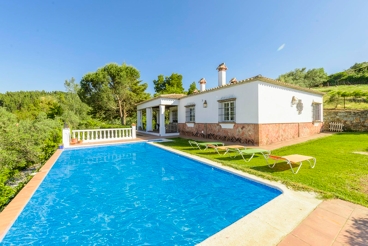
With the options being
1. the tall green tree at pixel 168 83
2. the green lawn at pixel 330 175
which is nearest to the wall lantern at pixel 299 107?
the green lawn at pixel 330 175

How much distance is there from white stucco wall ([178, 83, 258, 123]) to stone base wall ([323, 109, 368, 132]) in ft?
42.5

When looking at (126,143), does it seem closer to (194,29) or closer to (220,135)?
(220,135)

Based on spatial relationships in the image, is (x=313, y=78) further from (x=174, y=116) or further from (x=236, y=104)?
(x=236, y=104)

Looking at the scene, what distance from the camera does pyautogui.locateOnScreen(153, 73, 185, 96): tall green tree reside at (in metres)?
44.1

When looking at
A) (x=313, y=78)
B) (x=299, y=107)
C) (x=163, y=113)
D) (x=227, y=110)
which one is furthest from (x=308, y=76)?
(x=163, y=113)

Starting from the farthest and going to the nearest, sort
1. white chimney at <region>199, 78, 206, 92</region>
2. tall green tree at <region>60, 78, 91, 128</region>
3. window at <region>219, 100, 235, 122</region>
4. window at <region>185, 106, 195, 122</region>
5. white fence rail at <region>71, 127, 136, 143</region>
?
1. tall green tree at <region>60, 78, 91, 128</region>
2. white chimney at <region>199, 78, 206, 92</region>
3. window at <region>185, 106, 195, 122</region>
4. white fence rail at <region>71, 127, 136, 143</region>
5. window at <region>219, 100, 235, 122</region>

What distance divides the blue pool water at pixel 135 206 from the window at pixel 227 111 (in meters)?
6.65

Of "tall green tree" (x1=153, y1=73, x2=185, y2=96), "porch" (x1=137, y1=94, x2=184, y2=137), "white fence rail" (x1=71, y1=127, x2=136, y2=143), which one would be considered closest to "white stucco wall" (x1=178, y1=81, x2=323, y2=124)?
"porch" (x1=137, y1=94, x2=184, y2=137)

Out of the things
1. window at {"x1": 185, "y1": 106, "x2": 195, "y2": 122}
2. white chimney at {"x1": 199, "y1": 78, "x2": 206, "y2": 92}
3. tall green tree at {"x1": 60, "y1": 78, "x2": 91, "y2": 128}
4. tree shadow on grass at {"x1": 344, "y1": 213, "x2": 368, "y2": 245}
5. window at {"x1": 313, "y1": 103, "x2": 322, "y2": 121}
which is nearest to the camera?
tree shadow on grass at {"x1": 344, "y1": 213, "x2": 368, "y2": 245}

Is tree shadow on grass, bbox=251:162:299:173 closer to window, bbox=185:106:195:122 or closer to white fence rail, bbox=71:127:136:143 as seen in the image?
window, bbox=185:106:195:122

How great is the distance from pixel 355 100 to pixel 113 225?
35.3 metres

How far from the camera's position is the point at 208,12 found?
47.1ft

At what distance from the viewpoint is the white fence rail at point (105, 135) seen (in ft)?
48.4

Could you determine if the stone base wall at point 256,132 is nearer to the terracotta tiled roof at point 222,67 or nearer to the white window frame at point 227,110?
the white window frame at point 227,110
